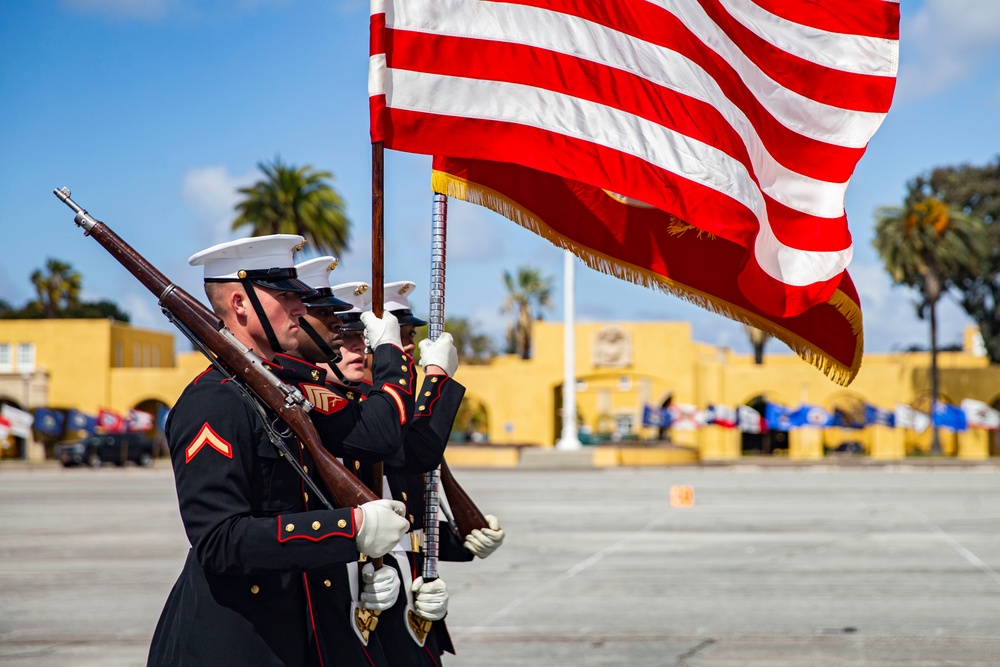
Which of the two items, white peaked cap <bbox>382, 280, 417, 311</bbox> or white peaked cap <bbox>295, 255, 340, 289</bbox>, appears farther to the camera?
white peaked cap <bbox>382, 280, 417, 311</bbox>

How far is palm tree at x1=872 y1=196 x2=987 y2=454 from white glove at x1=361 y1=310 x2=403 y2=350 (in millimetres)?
54029

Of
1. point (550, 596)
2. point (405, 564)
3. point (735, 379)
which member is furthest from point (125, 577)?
point (735, 379)

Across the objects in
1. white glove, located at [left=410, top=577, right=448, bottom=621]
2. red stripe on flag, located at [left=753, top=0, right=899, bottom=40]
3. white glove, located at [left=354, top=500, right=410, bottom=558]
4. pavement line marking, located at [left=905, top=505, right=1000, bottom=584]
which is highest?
red stripe on flag, located at [left=753, top=0, right=899, bottom=40]

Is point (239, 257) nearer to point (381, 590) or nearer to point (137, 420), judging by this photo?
point (381, 590)

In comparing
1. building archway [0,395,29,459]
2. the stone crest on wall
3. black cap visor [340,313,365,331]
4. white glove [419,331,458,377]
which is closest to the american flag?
white glove [419,331,458,377]

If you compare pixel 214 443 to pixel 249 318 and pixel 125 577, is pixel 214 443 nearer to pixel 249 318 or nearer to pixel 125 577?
pixel 249 318

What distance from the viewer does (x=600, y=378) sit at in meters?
57.2

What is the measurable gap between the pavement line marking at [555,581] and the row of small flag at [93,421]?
1595 inches

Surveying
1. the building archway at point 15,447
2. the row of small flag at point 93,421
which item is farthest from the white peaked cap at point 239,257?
the building archway at point 15,447

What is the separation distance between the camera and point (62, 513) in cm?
2153

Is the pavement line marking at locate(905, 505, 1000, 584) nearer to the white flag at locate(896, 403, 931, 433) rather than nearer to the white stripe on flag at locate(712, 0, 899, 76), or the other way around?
the white stripe on flag at locate(712, 0, 899, 76)

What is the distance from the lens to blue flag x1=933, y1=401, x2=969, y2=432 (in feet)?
172

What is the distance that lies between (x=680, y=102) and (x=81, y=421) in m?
52.6

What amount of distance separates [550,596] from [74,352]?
51.9 meters
